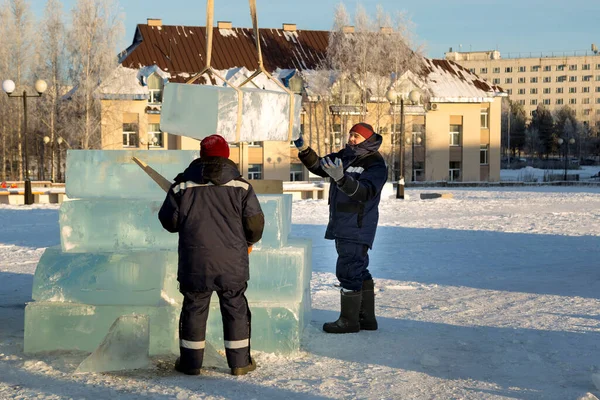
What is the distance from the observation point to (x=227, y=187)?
211 inches

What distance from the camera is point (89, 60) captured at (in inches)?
1673

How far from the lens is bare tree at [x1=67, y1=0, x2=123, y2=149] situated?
137 ft

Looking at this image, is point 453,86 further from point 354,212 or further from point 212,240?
point 212,240

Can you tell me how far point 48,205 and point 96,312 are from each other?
66.4ft

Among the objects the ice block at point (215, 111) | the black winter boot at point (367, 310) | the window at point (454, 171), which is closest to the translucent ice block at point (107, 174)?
the ice block at point (215, 111)

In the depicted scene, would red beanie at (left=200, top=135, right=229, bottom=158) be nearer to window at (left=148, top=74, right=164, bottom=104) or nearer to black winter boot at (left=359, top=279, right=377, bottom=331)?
black winter boot at (left=359, top=279, right=377, bottom=331)

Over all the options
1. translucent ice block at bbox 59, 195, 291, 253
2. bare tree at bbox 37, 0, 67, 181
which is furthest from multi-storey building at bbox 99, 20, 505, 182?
translucent ice block at bbox 59, 195, 291, 253

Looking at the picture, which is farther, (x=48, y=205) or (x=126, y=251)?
(x=48, y=205)

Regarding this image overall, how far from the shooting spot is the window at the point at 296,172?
162ft

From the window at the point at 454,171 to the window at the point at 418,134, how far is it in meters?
2.58

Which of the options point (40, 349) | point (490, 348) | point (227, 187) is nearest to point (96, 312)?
point (40, 349)

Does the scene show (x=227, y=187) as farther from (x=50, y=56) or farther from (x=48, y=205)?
(x=50, y=56)

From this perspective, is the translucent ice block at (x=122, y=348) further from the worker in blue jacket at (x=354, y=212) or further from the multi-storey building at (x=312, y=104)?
the multi-storey building at (x=312, y=104)

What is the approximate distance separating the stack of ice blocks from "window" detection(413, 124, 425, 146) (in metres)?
47.0
